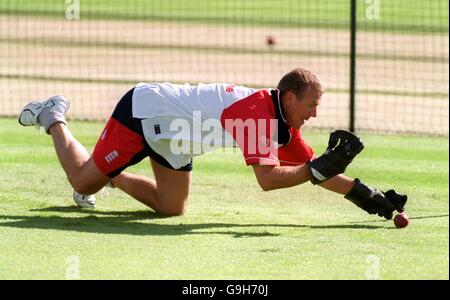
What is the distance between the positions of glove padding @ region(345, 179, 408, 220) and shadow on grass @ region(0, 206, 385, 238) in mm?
168

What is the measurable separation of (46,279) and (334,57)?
18631mm

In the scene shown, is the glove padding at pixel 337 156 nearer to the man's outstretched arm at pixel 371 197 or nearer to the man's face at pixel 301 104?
the man's face at pixel 301 104

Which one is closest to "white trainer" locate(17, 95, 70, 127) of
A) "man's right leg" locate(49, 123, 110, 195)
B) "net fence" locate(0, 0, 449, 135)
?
"man's right leg" locate(49, 123, 110, 195)

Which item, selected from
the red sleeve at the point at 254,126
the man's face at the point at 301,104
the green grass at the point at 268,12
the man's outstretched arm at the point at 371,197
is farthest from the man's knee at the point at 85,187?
the green grass at the point at 268,12

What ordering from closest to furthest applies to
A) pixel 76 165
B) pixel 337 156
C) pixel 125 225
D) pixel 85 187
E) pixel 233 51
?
pixel 337 156 → pixel 125 225 → pixel 85 187 → pixel 76 165 → pixel 233 51

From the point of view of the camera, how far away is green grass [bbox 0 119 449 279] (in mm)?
8523

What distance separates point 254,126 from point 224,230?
94 cm

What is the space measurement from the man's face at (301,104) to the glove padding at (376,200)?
0.86 meters

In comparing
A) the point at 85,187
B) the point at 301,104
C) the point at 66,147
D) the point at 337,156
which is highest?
the point at 301,104

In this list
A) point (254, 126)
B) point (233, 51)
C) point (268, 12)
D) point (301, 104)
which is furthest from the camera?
point (268, 12)

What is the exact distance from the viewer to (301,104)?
9938 millimetres

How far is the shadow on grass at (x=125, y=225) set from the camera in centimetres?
992

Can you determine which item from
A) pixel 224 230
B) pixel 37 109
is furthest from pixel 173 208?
pixel 37 109

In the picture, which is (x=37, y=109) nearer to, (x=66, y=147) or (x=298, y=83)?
(x=66, y=147)
